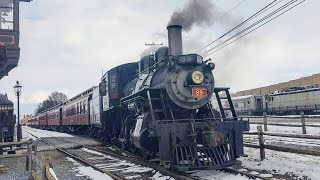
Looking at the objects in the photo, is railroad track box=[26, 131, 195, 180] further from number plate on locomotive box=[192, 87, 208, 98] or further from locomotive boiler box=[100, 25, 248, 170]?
number plate on locomotive box=[192, 87, 208, 98]

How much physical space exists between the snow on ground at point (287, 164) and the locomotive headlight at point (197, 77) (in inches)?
101

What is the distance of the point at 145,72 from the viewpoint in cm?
1150

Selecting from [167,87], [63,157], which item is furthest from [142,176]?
[63,157]

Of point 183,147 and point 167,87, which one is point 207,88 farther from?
point 183,147

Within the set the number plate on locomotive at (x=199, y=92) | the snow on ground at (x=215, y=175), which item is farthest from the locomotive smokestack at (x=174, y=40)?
the snow on ground at (x=215, y=175)

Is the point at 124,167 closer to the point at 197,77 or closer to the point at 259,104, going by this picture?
the point at 197,77

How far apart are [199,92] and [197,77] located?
16.6 inches

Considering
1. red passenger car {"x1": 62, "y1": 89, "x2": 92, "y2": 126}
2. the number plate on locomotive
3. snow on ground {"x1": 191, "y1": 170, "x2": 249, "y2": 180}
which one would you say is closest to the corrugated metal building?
red passenger car {"x1": 62, "y1": 89, "x2": 92, "y2": 126}

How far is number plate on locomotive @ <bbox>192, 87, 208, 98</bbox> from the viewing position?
920cm

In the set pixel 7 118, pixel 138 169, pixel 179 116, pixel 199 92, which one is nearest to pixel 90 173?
A: pixel 138 169

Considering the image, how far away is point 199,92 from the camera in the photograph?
9.25 m

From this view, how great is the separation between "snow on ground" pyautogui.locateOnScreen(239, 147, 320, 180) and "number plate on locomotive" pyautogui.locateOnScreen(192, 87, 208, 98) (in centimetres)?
220

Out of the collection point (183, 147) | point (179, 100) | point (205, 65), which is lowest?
point (183, 147)

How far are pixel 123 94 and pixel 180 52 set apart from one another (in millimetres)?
4567
